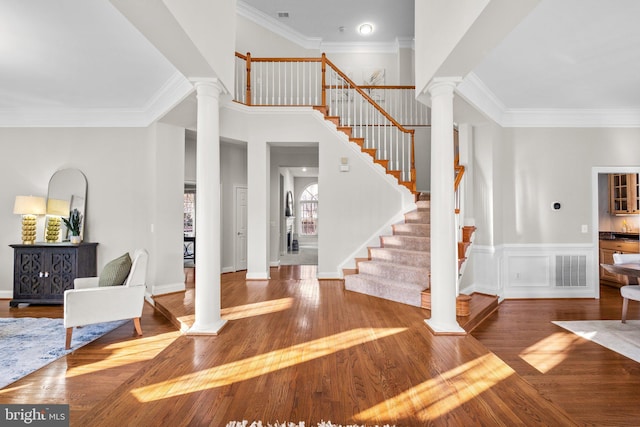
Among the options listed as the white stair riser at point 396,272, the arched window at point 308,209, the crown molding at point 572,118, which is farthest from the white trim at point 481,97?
the arched window at point 308,209

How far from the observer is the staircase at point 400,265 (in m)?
4.26

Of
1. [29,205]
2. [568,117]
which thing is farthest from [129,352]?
[568,117]

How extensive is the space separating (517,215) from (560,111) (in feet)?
5.86

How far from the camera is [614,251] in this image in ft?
19.3

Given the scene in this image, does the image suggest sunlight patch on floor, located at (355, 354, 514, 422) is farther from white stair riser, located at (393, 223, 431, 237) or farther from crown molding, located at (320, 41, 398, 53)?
crown molding, located at (320, 41, 398, 53)

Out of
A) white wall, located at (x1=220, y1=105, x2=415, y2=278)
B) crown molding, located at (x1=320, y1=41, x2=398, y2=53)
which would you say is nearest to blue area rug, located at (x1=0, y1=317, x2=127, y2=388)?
white wall, located at (x1=220, y1=105, x2=415, y2=278)

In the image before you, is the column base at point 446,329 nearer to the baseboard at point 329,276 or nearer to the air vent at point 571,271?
the baseboard at point 329,276

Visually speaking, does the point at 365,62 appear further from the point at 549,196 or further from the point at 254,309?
the point at 254,309

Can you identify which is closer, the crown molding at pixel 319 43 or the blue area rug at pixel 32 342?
the blue area rug at pixel 32 342

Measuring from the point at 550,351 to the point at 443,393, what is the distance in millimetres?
1827

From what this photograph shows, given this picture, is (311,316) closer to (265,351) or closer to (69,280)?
(265,351)

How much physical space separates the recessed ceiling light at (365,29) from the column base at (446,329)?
6.78m

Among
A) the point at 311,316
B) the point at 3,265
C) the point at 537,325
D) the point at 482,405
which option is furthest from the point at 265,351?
the point at 3,265

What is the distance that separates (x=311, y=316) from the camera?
3.64 meters
